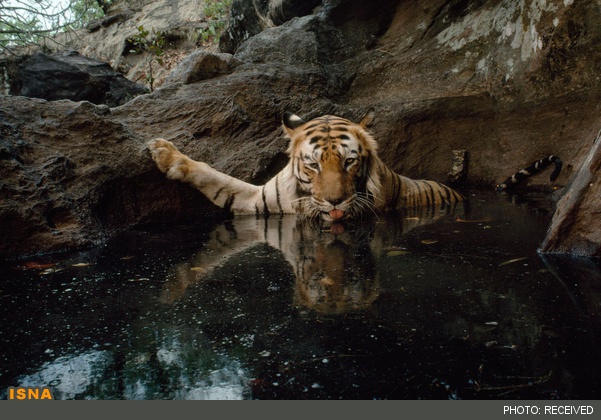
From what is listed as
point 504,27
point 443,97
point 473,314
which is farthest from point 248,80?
point 473,314

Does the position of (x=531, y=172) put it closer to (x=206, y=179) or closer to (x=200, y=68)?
(x=206, y=179)

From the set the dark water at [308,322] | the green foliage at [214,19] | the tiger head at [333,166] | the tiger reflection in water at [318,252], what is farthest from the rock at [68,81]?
the dark water at [308,322]

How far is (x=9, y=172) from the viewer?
10.7 ft

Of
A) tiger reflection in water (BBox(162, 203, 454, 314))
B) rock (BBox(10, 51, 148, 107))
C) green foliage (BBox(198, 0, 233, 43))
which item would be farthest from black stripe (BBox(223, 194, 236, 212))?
green foliage (BBox(198, 0, 233, 43))

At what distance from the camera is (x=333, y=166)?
4250 mm

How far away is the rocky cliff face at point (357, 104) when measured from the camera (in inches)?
151

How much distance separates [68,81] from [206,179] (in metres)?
6.84

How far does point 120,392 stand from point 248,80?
201 inches

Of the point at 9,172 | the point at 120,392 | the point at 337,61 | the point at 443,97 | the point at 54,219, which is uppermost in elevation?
the point at 337,61

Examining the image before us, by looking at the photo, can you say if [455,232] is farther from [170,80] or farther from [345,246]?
[170,80]

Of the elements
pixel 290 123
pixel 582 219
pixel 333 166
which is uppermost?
pixel 290 123

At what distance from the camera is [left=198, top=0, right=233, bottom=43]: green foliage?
38.7ft

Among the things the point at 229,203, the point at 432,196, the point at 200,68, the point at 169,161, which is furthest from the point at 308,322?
the point at 200,68

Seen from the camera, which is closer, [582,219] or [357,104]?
[582,219]
